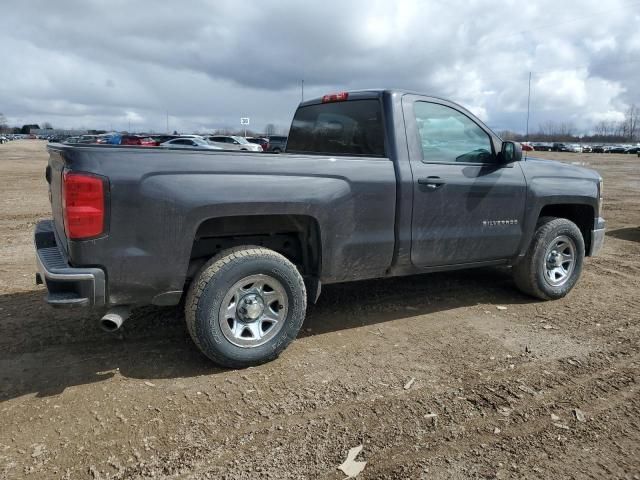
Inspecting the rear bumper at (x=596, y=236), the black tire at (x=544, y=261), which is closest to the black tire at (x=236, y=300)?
the black tire at (x=544, y=261)

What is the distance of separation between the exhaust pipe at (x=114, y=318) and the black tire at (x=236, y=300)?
405mm

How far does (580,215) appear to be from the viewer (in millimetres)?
5715

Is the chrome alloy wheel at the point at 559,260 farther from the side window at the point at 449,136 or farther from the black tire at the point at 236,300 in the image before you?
the black tire at the point at 236,300

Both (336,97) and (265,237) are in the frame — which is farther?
(336,97)

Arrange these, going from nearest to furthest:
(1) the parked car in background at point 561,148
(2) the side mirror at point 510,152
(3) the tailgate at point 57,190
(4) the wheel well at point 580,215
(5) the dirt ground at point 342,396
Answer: (5) the dirt ground at point 342,396, (3) the tailgate at point 57,190, (2) the side mirror at point 510,152, (4) the wheel well at point 580,215, (1) the parked car in background at point 561,148

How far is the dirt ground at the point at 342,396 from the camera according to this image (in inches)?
106

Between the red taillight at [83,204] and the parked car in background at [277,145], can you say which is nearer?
the red taillight at [83,204]

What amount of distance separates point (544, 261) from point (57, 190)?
4.49 meters

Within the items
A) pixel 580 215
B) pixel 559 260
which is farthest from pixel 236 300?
pixel 580 215

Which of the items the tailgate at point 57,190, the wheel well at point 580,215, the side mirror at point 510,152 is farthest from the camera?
the wheel well at point 580,215

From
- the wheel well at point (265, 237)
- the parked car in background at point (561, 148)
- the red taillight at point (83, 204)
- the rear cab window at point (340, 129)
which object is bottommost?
the wheel well at point (265, 237)

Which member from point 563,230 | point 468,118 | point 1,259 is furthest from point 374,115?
point 1,259

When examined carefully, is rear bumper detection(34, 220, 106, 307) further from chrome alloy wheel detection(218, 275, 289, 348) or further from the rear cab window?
the rear cab window

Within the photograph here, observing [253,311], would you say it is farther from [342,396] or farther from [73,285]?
[73,285]
